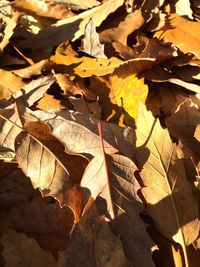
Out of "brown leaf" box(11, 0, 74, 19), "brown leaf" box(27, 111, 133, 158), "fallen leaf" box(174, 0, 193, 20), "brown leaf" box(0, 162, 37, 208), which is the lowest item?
"brown leaf" box(0, 162, 37, 208)

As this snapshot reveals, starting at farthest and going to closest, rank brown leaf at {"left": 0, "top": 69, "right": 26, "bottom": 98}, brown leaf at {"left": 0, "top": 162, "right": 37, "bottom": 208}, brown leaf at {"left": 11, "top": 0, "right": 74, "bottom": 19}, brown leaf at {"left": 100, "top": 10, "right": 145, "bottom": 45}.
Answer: brown leaf at {"left": 11, "top": 0, "right": 74, "bottom": 19}, brown leaf at {"left": 100, "top": 10, "right": 145, "bottom": 45}, brown leaf at {"left": 0, "top": 69, "right": 26, "bottom": 98}, brown leaf at {"left": 0, "top": 162, "right": 37, "bottom": 208}

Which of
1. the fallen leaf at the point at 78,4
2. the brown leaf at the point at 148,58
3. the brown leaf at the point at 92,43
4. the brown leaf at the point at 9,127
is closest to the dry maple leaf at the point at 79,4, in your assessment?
the fallen leaf at the point at 78,4

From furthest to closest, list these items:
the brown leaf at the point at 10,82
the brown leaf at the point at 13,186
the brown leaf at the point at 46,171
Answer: the brown leaf at the point at 10,82 → the brown leaf at the point at 13,186 → the brown leaf at the point at 46,171

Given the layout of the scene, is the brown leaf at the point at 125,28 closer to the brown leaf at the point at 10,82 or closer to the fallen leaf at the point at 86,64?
the fallen leaf at the point at 86,64

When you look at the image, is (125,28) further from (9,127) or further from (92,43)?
(9,127)

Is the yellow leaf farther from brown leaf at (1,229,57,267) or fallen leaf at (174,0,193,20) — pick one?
brown leaf at (1,229,57,267)

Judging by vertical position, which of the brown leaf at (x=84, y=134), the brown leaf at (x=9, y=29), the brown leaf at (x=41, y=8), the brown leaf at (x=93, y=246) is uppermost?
the brown leaf at (x=41, y=8)

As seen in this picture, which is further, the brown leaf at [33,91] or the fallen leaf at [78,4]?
the fallen leaf at [78,4]

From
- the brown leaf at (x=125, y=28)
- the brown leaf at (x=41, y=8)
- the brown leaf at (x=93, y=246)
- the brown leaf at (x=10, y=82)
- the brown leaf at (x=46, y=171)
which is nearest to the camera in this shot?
the brown leaf at (x=93, y=246)

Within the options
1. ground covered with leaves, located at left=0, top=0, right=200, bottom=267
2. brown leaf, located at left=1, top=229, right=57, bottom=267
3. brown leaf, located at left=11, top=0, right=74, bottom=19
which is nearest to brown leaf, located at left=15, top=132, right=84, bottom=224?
ground covered with leaves, located at left=0, top=0, right=200, bottom=267

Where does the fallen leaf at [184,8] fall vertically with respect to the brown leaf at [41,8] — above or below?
above
